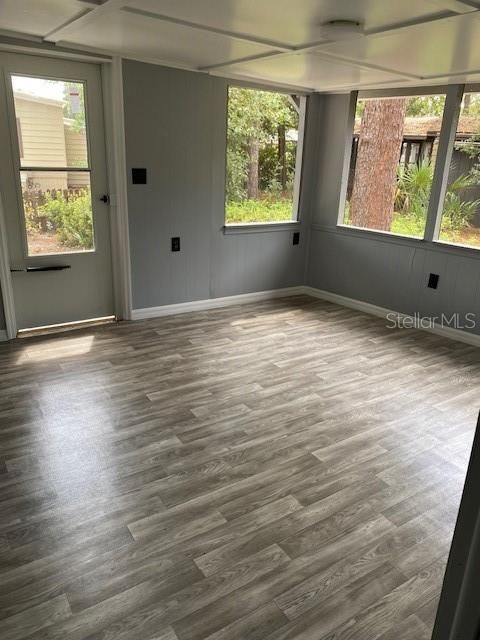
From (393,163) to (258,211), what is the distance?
1426mm

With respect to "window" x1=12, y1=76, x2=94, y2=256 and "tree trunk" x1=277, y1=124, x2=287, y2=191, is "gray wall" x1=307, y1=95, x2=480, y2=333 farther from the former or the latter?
"window" x1=12, y1=76, x2=94, y2=256

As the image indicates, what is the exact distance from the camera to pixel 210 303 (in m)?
4.86

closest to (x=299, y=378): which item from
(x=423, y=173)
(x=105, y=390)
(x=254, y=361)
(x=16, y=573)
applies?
(x=254, y=361)

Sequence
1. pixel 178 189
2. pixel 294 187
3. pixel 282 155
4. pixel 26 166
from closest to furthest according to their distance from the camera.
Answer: pixel 26 166 < pixel 178 189 < pixel 282 155 < pixel 294 187

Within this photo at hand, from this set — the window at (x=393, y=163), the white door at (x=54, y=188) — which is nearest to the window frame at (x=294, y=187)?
the window at (x=393, y=163)

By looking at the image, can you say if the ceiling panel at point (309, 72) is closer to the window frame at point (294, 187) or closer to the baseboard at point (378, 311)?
the window frame at point (294, 187)

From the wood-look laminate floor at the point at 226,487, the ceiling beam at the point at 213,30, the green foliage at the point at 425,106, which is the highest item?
the ceiling beam at the point at 213,30

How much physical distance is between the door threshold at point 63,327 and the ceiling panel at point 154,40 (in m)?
2.14

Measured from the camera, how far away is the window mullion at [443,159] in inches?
157

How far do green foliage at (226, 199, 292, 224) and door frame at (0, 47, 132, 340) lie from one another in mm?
1191

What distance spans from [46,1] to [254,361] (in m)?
2.48

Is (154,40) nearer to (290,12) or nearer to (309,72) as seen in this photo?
(290,12)

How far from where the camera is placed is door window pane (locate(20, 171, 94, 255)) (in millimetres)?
3699

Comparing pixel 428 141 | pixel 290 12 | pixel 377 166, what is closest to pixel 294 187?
pixel 377 166
